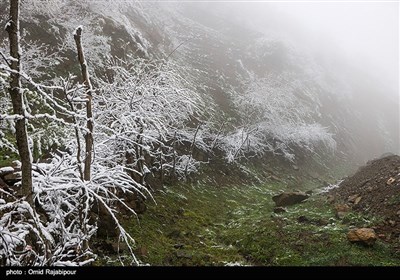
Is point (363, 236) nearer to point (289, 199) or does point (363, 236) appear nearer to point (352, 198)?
point (352, 198)

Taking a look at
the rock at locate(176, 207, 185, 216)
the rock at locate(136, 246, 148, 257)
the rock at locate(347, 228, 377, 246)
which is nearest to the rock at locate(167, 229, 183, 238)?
the rock at locate(176, 207, 185, 216)

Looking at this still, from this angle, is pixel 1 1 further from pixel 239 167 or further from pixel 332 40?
pixel 332 40

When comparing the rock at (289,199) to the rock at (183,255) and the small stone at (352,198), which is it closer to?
the small stone at (352,198)

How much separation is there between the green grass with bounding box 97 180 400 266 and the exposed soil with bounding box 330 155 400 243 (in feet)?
1.76

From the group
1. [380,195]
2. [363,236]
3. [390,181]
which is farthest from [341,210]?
[363,236]

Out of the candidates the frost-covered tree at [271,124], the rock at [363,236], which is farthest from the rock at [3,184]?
the frost-covered tree at [271,124]

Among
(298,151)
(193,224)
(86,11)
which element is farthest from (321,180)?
(86,11)

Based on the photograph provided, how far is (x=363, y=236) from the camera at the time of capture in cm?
898

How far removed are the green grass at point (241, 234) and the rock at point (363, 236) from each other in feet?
0.46

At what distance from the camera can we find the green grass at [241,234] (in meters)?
8.86

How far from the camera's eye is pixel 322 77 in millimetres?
47750

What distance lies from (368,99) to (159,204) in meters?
54.6

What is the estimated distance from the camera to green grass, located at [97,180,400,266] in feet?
29.1

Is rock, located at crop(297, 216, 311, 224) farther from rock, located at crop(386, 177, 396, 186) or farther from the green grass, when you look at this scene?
rock, located at crop(386, 177, 396, 186)
